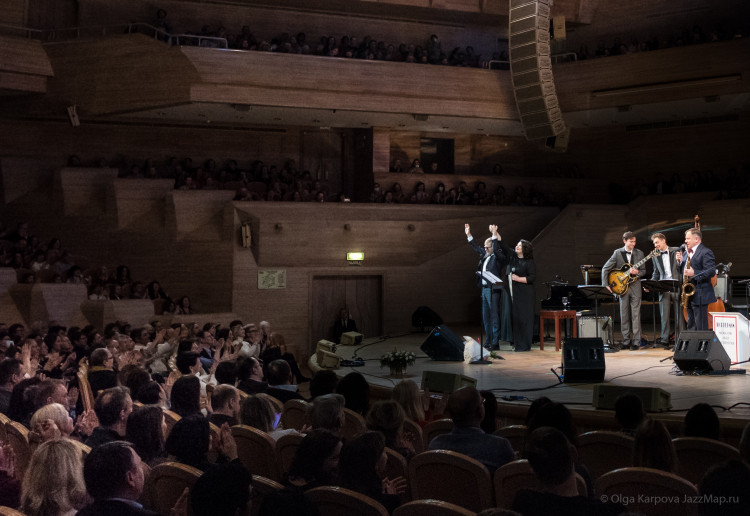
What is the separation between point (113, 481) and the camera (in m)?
2.91

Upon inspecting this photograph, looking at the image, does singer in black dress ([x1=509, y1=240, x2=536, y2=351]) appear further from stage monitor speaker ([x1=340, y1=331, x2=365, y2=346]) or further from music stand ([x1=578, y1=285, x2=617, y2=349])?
stage monitor speaker ([x1=340, y1=331, x2=365, y2=346])

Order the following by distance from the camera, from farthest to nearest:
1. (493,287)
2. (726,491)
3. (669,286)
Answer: (493,287) < (669,286) < (726,491)

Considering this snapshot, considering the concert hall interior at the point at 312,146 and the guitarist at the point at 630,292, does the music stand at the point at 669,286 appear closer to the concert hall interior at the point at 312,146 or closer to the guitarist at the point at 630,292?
the guitarist at the point at 630,292

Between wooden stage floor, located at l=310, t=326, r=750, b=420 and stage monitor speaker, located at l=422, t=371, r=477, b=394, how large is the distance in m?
0.66

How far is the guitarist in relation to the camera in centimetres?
1061

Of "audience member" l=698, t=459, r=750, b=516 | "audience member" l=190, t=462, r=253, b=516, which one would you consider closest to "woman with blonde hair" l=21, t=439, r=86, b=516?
"audience member" l=190, t=462, r=253, b=516

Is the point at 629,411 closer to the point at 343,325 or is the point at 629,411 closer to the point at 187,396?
the point at 187,396

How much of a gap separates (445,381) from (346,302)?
10017 mm

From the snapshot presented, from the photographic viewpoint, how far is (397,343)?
1353 cm

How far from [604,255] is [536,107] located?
374 centimetres

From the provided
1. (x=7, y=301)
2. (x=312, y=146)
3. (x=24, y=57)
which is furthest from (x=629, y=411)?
(x=312, y=146)

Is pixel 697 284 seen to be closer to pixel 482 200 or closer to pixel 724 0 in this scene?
pixel 482 200

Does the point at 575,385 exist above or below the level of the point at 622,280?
below

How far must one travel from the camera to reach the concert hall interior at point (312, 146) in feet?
51.2
